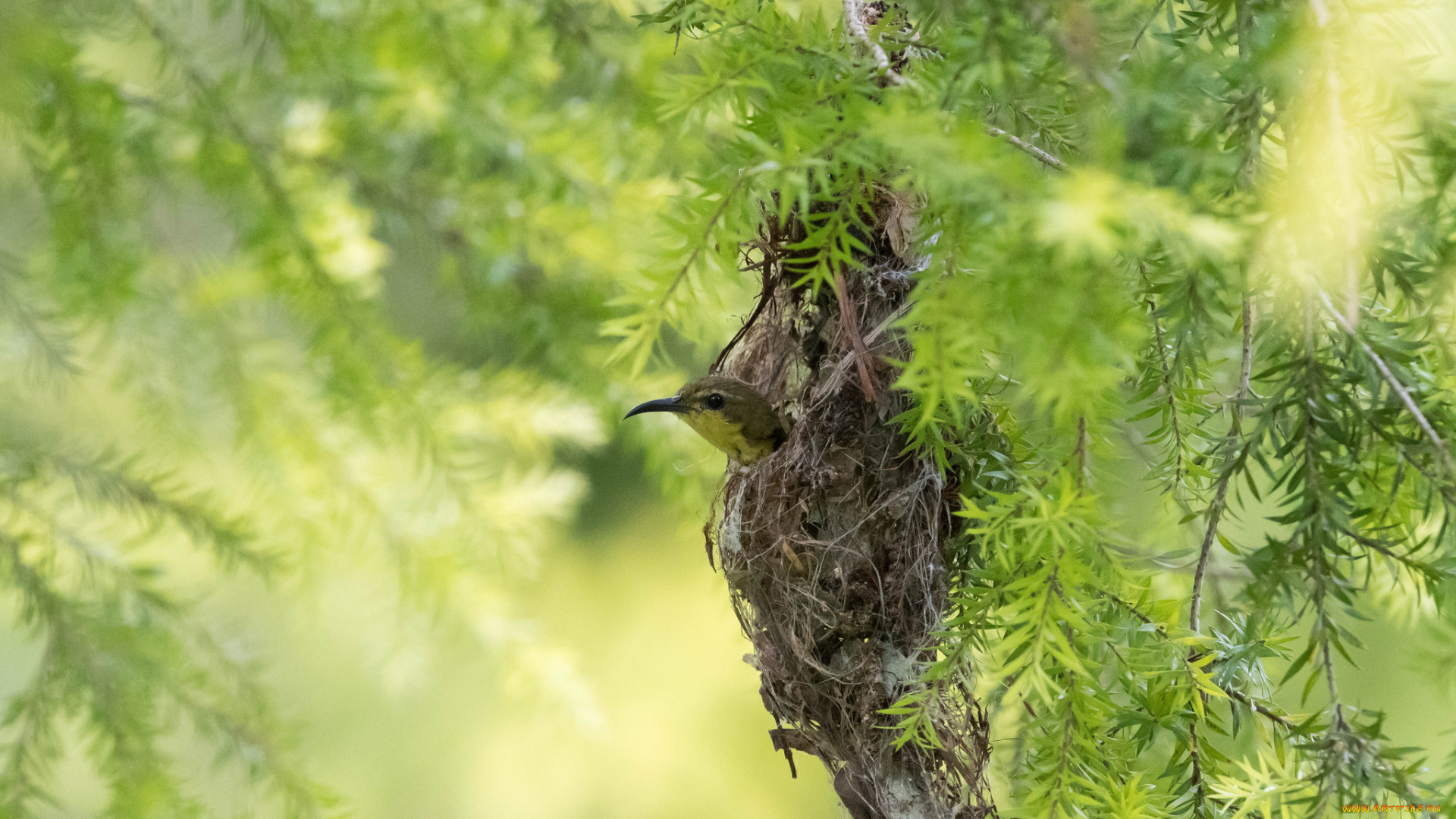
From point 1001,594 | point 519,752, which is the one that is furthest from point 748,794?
point 1001,594

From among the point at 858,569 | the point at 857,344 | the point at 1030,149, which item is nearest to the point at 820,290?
the point at 857,344

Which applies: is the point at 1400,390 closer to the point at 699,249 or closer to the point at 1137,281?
the point at 1137,281

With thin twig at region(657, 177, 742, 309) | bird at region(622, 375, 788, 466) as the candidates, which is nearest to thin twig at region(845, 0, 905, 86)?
thin twig at region(657, 177, 742, 309)

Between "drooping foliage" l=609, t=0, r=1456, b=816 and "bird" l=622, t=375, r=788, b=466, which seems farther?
"bird" l=622, t=375, r=788, b=466

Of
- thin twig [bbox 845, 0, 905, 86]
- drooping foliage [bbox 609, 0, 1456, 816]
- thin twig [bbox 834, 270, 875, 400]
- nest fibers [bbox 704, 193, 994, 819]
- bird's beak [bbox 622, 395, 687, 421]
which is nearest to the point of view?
drooping foliage [bbox 609, 0, 1456, 816]

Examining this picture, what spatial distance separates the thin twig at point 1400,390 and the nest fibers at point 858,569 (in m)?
0.47

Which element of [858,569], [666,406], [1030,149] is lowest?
[666,406]

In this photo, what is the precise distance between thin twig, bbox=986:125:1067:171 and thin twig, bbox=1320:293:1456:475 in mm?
231

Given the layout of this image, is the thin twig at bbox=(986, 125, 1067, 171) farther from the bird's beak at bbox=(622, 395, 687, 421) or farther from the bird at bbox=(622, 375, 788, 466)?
the bird's beak at bbox=(622, 395, 687, 421)

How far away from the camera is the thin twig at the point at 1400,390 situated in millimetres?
735

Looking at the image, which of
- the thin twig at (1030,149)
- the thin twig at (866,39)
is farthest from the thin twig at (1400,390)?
the thin twig at (866,39)

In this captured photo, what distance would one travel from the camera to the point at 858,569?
1.24m

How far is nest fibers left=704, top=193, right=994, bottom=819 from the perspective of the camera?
1.18 m

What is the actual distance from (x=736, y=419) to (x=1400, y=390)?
98 cm
